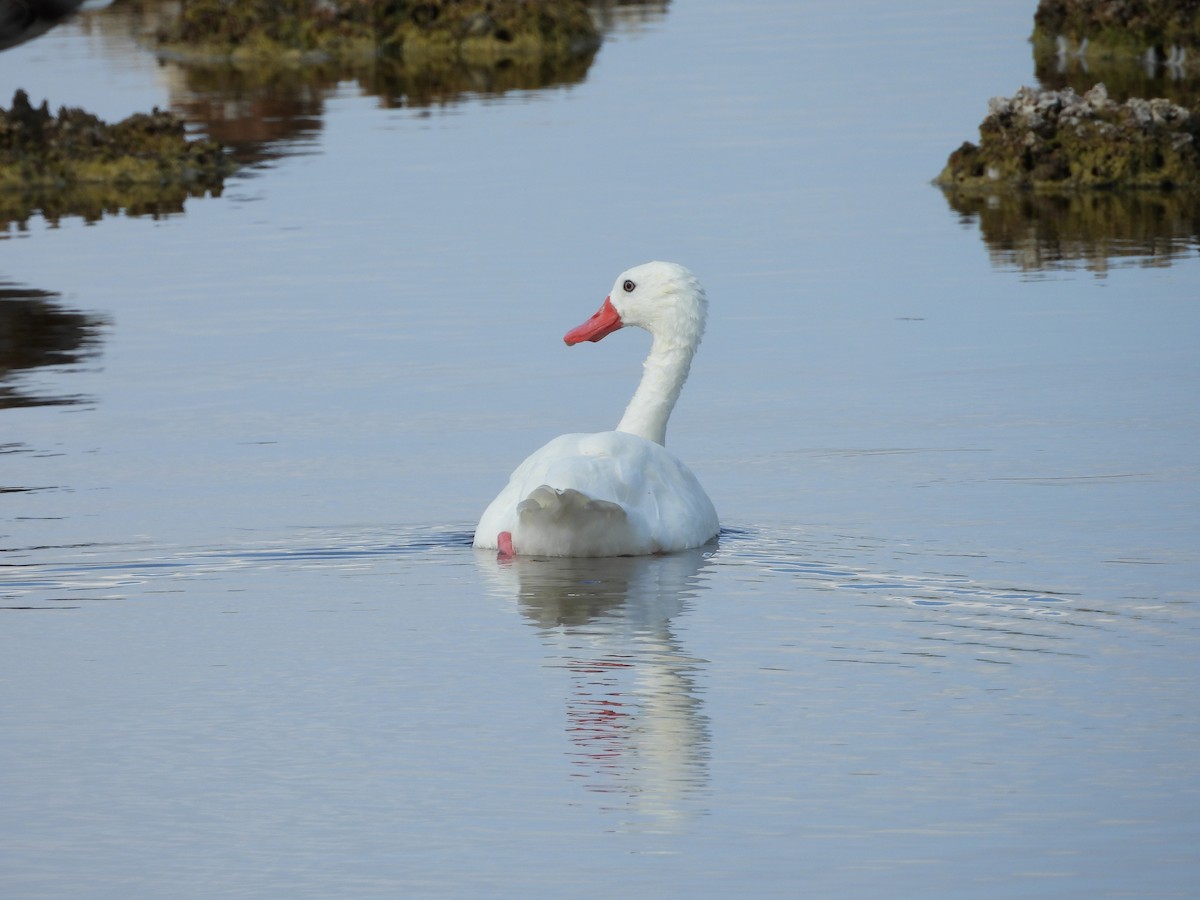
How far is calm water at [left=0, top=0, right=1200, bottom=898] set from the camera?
7.66 meters

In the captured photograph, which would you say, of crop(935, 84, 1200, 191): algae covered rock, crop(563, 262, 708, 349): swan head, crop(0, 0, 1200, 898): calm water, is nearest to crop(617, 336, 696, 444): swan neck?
crop(563, 262, 708, 349): swan head

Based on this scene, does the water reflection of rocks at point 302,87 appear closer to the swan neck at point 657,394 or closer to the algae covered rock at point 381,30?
the algae covered rock at point 381,30

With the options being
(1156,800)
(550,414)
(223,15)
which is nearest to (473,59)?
(223,15)

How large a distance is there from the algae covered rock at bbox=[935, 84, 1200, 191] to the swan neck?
13144 mm

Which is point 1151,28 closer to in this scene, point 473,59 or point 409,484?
point 473,59

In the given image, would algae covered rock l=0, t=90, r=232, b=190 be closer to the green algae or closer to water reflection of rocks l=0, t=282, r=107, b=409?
water reflection of rocks l=0, t=282, r=107, b=409

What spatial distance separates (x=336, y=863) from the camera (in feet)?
24.4

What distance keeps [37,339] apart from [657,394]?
7525mm

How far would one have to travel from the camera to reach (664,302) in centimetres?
1311

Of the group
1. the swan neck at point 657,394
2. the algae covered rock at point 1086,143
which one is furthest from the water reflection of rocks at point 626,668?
the algae covered rock at point 1086,143

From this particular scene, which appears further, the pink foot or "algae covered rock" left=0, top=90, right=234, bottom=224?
"algae covered rock" left=0, top=90, right=234, bottom=224

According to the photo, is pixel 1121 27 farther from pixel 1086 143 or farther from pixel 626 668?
pixel 626 668

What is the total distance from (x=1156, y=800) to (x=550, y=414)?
7.65 meters

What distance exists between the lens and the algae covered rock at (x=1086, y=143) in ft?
82.7
